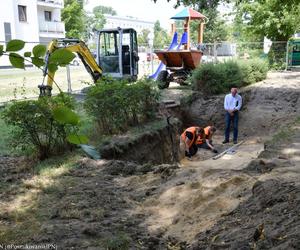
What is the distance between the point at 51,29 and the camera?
44.8 m

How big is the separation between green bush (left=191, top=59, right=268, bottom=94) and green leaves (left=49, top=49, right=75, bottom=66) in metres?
15.3

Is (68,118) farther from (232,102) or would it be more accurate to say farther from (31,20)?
(31,20)

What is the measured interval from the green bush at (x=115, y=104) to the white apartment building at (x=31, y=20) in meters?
25.3

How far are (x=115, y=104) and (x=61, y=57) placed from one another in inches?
306

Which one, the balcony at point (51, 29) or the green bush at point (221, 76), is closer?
the green bush at point (221, 76)

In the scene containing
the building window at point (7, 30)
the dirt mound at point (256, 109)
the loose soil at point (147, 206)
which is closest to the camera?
the loose soil at point (147, 206)

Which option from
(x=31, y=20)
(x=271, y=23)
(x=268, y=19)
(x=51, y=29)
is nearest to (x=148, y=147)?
(x=268, y=19)

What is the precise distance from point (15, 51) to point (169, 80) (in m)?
17.0

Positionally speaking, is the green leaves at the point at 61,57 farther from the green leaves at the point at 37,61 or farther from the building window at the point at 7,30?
the building window at the point at 7,30

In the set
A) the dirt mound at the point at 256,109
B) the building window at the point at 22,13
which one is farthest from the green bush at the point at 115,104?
the building window at the point at 22,13

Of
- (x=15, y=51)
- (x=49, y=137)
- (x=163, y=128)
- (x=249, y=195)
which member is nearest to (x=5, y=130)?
(x=49, y=137)

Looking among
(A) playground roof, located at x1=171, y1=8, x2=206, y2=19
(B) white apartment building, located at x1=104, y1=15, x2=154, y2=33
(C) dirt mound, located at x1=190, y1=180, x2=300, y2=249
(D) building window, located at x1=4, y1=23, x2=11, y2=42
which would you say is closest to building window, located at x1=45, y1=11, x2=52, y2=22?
(D) building window, located at x1=4, y1=23, x2=11, y2=42

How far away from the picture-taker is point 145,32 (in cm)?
10006

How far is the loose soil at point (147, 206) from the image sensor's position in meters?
4.03
